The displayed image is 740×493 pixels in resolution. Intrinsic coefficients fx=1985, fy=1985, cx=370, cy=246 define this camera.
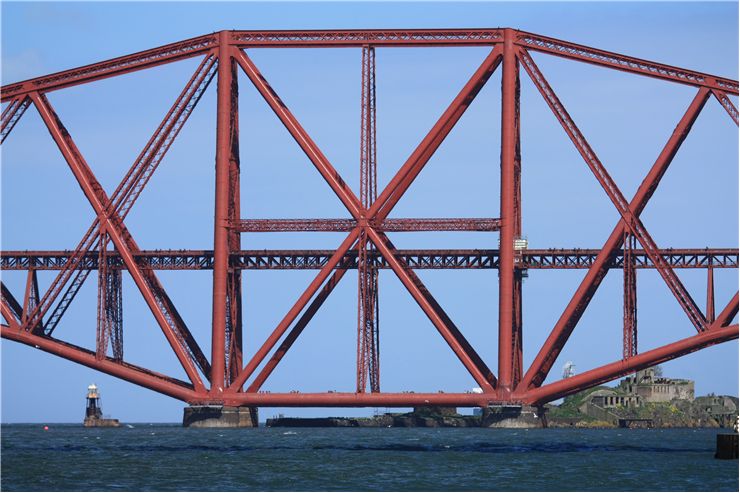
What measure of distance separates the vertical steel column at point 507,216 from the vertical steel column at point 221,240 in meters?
17.2

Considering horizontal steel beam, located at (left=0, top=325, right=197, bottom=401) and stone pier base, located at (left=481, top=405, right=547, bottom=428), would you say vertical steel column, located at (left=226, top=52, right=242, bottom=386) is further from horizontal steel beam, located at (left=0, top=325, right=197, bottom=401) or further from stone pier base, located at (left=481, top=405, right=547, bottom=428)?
stone pier base, located at (left=481, top=405, right=547, bottom=428)

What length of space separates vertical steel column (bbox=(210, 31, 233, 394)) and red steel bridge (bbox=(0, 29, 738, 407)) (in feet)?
0.29

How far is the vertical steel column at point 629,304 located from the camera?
119 metres

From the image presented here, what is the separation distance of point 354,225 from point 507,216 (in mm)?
9691

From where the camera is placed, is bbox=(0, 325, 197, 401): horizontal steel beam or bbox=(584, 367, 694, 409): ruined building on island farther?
bbox=(584, 367, 694, 409): ruined building on island

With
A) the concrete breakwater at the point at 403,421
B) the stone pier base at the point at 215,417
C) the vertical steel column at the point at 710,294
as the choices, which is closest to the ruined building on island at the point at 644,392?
the concrete breakwater at the point at 403,421

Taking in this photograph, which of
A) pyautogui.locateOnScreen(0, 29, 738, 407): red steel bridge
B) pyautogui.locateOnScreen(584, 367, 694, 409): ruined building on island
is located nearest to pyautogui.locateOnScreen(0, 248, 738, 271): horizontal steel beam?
pyautogui.locateOnScreen(0, 29, 738, 407): red steel bridge

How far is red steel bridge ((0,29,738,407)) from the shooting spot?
396 feet

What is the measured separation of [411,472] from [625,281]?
1498 inches

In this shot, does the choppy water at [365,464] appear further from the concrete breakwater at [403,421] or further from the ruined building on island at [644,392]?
the ruined building on island at [644,392]

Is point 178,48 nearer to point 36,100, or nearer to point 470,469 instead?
point 36,100

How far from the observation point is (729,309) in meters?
118

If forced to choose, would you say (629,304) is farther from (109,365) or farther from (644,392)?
(644,392)

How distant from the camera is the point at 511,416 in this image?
396 feet
